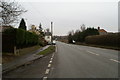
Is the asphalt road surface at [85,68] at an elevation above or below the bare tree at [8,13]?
below

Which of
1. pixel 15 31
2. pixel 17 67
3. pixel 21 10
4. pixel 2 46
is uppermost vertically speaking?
pixel 21 10

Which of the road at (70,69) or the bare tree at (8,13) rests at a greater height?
the bare tree at (8,13)

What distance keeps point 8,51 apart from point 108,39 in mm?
28616

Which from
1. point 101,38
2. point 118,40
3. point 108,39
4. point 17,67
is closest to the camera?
point 17,67

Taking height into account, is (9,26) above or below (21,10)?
below

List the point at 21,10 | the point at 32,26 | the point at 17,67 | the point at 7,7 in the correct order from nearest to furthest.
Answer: the point at 17,67 < the point at 7,7 < the point at 21,10 < the point at 32,26

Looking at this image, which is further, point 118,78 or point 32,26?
point 32,26

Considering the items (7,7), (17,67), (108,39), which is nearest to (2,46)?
(7,7)

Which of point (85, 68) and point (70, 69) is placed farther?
point (85, 68)

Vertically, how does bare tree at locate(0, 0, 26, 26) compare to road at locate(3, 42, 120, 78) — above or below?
above

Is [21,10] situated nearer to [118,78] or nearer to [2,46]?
[2,46]

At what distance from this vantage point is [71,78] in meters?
6.49

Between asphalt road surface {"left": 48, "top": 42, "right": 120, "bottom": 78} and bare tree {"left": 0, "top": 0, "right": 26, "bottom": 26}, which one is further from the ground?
bare tree {"left": 0, "top": 0, "right": 26, "bottom": 26}

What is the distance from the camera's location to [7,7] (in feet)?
46.0
